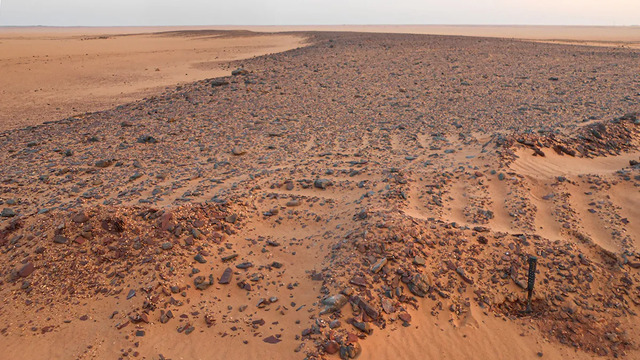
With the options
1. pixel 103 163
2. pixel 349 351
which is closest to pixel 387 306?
pixel 349 351

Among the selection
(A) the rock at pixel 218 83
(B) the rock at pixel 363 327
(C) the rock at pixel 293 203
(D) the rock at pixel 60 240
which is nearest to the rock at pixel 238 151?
(C) the rock at pixel 293 203

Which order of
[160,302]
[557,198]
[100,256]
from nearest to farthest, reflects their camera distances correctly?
[160,302]
[100,256]
[557,198]

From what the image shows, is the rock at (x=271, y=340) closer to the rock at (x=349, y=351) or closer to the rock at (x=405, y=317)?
the rock at (x=349, y=351)

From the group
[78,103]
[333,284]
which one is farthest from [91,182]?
[78,103]

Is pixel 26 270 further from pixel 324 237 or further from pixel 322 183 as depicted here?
pixel 322 183

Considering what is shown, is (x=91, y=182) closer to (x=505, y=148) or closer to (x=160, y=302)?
(x=160, y=302)

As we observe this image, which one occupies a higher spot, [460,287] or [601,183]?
[601,183]

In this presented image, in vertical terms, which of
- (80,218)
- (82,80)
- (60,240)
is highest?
(80,218)
